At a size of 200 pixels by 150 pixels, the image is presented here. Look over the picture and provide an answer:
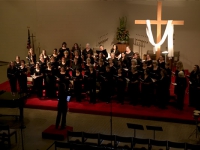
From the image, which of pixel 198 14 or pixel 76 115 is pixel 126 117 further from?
pixel 198 14

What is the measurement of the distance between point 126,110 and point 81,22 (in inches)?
261

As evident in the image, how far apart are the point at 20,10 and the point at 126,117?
920 centimetres

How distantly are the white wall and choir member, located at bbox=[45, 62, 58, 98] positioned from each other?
4.52 m

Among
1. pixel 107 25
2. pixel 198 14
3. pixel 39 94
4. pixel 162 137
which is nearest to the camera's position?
pixel 162 137

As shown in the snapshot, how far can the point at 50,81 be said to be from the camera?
1129 centimetres

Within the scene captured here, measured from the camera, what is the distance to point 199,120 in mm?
9156

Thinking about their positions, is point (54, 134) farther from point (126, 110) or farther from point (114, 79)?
point (114, 79)

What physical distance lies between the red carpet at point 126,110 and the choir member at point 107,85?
0.93 ft

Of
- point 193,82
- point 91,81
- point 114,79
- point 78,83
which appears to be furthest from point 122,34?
point 193,82

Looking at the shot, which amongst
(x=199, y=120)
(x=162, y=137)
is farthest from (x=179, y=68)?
(x=162, y=137)

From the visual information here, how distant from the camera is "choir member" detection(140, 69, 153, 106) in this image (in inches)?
401

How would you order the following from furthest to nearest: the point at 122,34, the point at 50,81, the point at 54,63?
the point at 122,34
the point at 54,63
the point at 50,81

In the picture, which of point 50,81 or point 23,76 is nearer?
point 50,81

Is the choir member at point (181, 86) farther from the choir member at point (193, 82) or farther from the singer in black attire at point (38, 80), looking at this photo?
the singer in black attire at point (38, 80)
